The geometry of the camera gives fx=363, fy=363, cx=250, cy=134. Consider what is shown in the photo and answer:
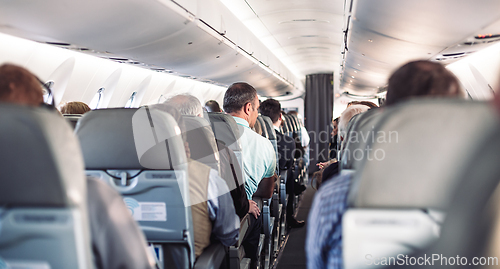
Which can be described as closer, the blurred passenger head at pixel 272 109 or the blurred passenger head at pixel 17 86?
the blurred passenger head at pixel 17 86

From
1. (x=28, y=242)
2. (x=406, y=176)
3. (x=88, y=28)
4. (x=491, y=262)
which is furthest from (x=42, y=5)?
(x=491, y=262)

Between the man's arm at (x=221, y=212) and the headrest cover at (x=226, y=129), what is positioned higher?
the headrest cover at (x=226, y=129)

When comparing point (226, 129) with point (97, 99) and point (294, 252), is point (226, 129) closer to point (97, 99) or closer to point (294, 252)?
point (294, 252)

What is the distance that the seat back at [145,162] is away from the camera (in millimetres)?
1767

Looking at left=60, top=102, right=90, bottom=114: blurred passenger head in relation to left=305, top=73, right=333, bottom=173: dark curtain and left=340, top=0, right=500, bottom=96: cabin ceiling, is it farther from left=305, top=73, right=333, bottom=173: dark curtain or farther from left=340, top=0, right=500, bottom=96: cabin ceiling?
left=305, top=73, right=333, bottom=173: dark curtain

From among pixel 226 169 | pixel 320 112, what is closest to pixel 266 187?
pixel 226 169

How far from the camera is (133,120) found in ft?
5.83

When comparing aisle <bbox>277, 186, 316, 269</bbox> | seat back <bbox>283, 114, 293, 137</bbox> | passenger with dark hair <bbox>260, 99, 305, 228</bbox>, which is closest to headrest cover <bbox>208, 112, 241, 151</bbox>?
aisle <bbox>277, 186, 316, 269</bbox>

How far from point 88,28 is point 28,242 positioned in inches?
115

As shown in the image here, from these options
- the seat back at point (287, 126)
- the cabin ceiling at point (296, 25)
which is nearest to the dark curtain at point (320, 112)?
the cabin ceiling at point (296, 25)

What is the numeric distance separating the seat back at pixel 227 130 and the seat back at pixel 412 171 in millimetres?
1973

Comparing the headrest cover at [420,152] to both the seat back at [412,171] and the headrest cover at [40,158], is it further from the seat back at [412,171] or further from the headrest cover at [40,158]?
the headrest cover at [40,158]

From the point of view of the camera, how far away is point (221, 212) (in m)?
2.27

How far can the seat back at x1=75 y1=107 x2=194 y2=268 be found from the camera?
1.77m
